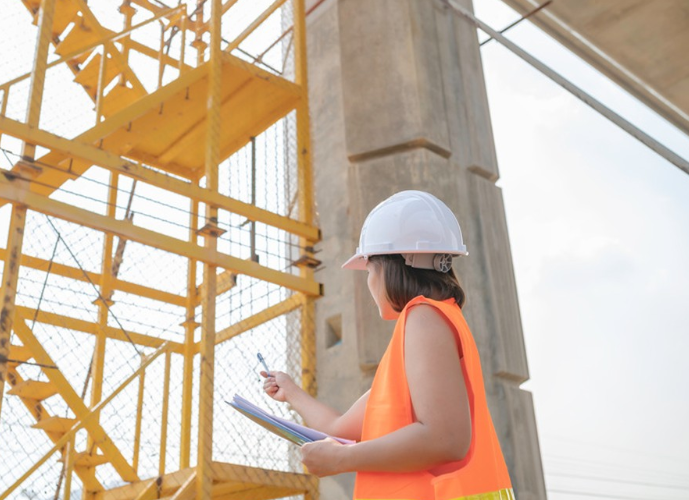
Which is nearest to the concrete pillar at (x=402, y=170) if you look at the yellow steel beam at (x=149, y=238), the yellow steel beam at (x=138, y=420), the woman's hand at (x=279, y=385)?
the yellow steel beam at (x=149, y=238)

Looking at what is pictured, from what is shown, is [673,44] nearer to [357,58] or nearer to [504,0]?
[504,0]

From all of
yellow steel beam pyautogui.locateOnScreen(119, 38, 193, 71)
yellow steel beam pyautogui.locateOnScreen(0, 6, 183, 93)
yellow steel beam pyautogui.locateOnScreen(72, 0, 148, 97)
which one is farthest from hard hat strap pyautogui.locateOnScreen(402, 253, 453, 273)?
yellow steel beam pyautogui.locateOnScreen(119, 38, 193, 71)

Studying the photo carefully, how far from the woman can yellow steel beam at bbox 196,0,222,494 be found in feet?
13.7

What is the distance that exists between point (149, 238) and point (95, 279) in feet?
6.47

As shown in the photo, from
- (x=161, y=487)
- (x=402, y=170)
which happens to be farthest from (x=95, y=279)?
(x=402, y=170)

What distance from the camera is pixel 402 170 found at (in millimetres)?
6254

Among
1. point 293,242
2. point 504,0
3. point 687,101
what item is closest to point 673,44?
point 687,101

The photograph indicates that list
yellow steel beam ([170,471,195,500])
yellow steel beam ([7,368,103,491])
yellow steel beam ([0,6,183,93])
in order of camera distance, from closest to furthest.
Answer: yellow steel beam ([170,471,195,500]), yellow steel beam ([0,6,183,93]), yellow steel beam ([7,368,103,491])

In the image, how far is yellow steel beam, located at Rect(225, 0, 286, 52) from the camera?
7.62 meters

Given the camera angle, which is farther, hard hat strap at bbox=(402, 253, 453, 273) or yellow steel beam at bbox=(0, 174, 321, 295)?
yellow steel beam at bbox=(0, 174, 321, 295)

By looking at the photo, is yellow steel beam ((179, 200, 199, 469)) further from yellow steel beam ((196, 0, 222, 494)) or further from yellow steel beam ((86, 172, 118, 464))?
yellow steel beam ((86, 172, 118, 464))

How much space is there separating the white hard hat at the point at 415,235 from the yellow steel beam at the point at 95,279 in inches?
220

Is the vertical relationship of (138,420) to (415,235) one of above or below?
above

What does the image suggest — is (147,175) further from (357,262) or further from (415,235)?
(415,235)
